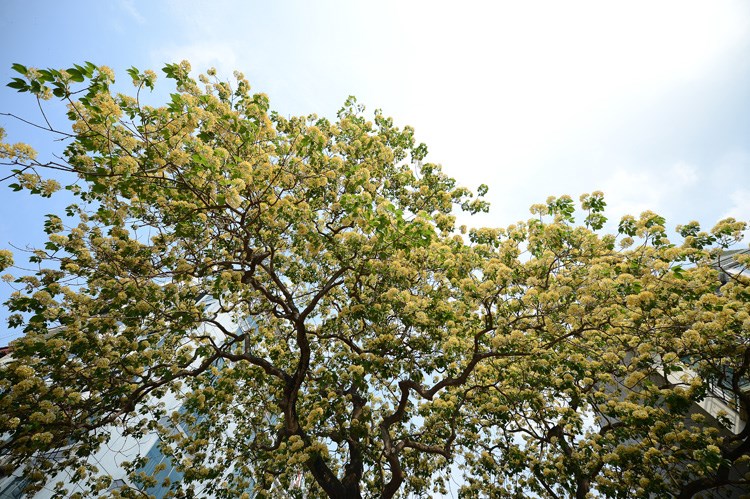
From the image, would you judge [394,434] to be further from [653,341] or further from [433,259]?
[653,341]

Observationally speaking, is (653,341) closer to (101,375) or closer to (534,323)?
(534,323)

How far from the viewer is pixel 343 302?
824 centimetres

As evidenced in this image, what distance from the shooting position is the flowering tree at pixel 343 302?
15.0 feet

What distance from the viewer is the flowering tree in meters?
4.58

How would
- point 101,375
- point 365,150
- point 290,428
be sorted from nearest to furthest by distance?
point 101,375
point 290,428
point 365,150

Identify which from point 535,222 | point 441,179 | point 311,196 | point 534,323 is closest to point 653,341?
point 534,323

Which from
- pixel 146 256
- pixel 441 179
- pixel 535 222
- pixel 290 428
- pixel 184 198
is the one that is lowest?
pixel 290 428

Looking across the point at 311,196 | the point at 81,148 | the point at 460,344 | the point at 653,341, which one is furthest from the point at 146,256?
the point at 653,341

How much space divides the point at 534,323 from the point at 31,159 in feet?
24.3

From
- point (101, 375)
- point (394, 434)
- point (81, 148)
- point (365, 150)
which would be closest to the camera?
point (81, 148)

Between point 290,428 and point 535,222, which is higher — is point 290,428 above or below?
below

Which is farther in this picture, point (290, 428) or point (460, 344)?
point (290, 428)

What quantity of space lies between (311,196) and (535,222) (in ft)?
13.1

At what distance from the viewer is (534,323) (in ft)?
19.3
